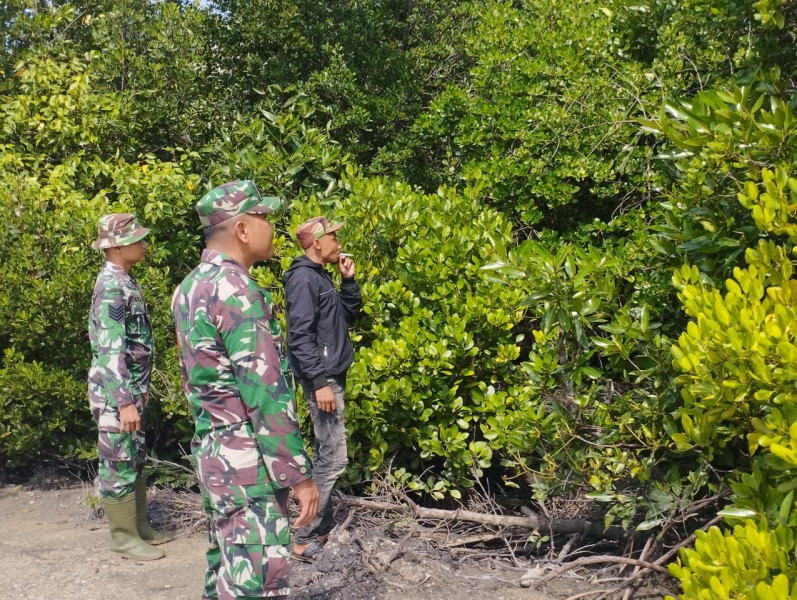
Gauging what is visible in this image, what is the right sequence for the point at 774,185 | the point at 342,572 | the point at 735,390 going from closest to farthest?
→ the point at 735,390
the point at 774,185
the point at 342,572

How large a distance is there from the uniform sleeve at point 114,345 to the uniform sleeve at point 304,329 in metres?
1.12

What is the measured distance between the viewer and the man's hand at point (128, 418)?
16.8ft

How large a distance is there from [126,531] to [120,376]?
111 cm

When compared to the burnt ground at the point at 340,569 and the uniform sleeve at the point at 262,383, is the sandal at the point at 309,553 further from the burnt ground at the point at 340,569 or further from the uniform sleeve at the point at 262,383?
the uniform sleeve at the point at 262,383

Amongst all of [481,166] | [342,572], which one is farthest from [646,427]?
[481,166]

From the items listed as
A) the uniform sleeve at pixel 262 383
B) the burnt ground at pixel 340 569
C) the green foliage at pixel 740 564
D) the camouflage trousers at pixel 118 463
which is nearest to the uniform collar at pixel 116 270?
the camouflage trousers at pixel 118 463

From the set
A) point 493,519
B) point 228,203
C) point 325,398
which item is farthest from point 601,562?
point 228,203

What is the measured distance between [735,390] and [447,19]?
7115 mm

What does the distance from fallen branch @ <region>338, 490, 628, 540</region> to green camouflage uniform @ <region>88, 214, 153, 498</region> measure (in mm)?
1481

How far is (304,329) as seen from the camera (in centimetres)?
493

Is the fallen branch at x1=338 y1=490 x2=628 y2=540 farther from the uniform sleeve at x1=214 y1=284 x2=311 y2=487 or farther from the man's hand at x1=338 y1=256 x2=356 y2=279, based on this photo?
the uniform sleeve at x1=214 y1=284 x2=311 y2=487

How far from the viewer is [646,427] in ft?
13.8

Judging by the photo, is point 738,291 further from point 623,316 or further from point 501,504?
point 501,504

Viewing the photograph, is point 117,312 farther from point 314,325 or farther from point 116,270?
point 314,325
